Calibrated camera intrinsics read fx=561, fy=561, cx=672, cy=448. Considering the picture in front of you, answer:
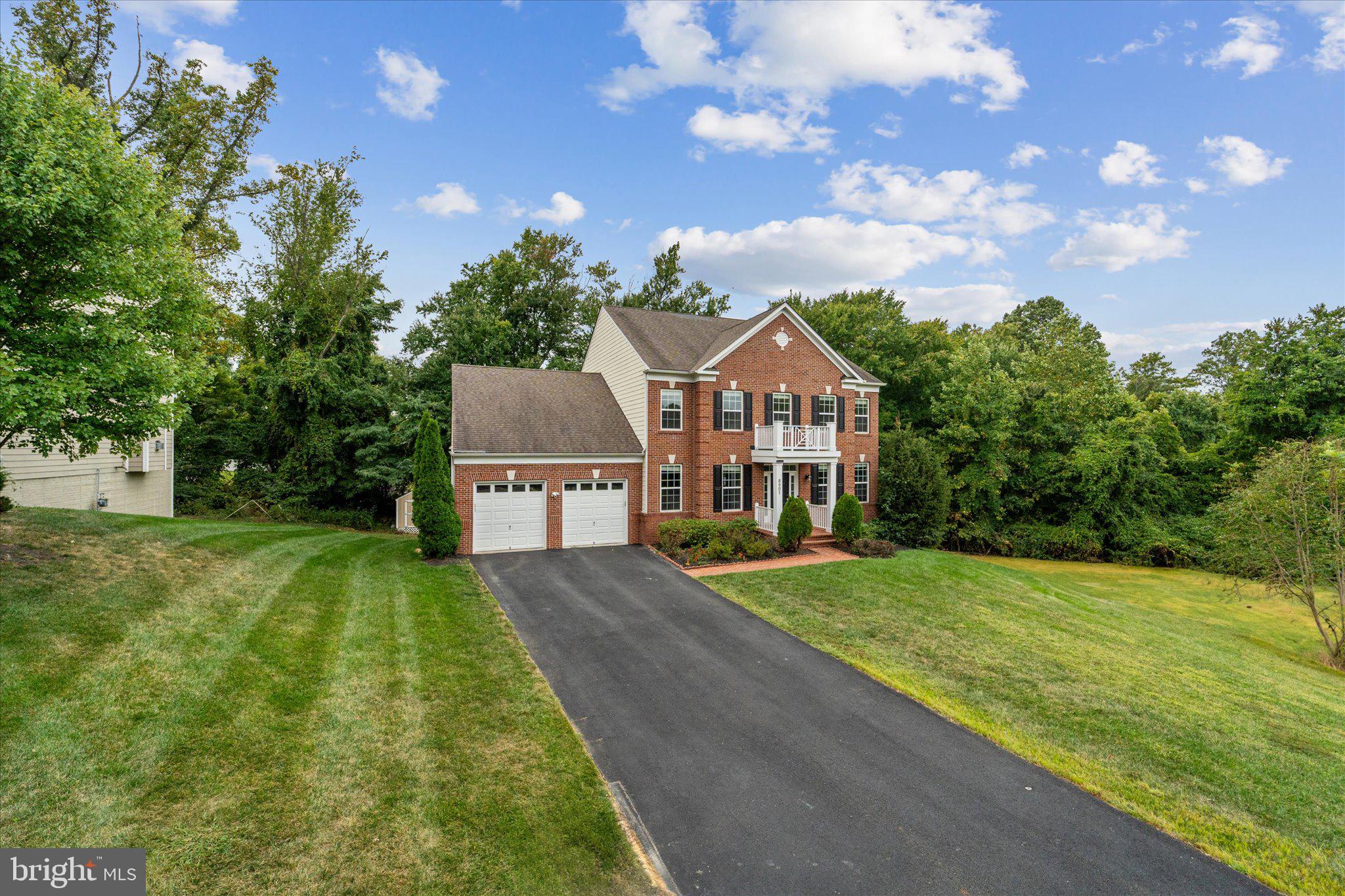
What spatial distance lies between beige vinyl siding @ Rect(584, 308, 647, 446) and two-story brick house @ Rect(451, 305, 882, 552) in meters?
0.08

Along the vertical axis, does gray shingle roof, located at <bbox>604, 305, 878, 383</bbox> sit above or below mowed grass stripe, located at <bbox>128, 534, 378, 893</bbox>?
above

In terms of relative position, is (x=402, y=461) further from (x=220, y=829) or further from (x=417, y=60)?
Result: (x=220, y=829)

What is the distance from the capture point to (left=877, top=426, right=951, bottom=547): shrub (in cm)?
2119

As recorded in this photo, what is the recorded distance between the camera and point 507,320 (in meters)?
31.3

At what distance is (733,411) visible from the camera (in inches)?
765

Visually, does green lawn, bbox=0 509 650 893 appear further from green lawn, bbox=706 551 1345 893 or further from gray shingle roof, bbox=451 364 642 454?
gray shingle roof, bbox=451 364 642 454

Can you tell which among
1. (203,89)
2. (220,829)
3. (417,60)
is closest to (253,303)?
(203,89)

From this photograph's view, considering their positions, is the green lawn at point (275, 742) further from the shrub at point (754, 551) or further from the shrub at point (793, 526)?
the shrub at point (793, 526)

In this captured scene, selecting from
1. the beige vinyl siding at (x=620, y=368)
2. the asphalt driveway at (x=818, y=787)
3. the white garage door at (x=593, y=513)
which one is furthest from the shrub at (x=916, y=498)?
the asphalt driveway at (x=818, y=787)

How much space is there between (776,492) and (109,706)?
16.7 meters

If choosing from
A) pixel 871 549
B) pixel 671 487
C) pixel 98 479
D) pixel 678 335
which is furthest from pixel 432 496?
pixel 871 549

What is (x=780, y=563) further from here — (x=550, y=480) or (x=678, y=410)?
(x=550, y=480)

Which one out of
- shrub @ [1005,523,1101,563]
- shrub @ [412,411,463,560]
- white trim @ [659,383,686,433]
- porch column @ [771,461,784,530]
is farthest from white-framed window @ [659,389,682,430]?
shrub @ [1005,523,1101,563]

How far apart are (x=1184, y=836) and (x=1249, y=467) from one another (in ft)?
81.4
